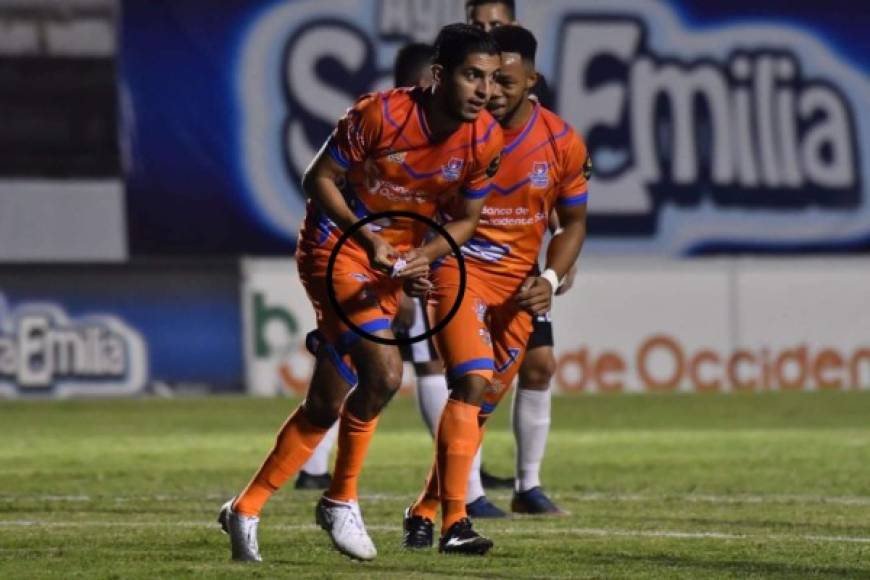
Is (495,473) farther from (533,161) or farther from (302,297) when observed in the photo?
(302,297)

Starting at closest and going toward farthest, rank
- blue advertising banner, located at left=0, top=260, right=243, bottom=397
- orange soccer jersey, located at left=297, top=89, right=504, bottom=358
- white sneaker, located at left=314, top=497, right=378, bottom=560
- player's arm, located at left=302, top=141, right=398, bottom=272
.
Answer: player's arm, located at left=302, top=141, right=398, bottom=272
white sneaker, located at left=314, top=497, right=378, bottom=560
orange soccer jersey, located at left=297, top=89, right=504, bottom=358
blue advertising banner, located at left=0, top=260, right=243, bottom=397

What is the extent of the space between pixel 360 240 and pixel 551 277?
4.56 ft

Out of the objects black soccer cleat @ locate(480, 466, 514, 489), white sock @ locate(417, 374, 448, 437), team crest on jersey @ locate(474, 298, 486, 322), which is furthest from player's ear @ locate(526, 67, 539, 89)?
black soccer cleat @ locate(480, 466, 514, 489)

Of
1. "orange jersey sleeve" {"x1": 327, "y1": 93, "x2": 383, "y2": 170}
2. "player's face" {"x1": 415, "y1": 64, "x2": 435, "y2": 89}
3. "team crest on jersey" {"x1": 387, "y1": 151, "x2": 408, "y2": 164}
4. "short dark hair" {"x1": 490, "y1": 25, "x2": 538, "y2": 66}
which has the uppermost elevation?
"short dark hair" {"x1": 490, "y1": 25, "x2": 538, "y2": 66}

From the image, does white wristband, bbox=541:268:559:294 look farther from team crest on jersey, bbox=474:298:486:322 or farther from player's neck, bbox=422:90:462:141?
player's neck, bbox=422:90:462:141

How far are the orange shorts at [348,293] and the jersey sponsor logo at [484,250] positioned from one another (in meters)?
0.89

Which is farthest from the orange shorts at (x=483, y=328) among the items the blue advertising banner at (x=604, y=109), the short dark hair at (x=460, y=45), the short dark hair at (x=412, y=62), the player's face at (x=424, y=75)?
the blue advertising banner at (x=604, y=109)

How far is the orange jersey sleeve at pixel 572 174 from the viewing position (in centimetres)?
879

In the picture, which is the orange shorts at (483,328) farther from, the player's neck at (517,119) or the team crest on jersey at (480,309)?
the player's neck at (517,119)

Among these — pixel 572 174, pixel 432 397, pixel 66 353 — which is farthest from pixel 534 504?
pixel 66 353

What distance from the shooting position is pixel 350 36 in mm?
22812

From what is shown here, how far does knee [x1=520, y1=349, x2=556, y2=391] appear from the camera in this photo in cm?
984

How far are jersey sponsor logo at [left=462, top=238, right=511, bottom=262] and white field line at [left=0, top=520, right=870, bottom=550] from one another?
107 cm

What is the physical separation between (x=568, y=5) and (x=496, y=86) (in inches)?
584
